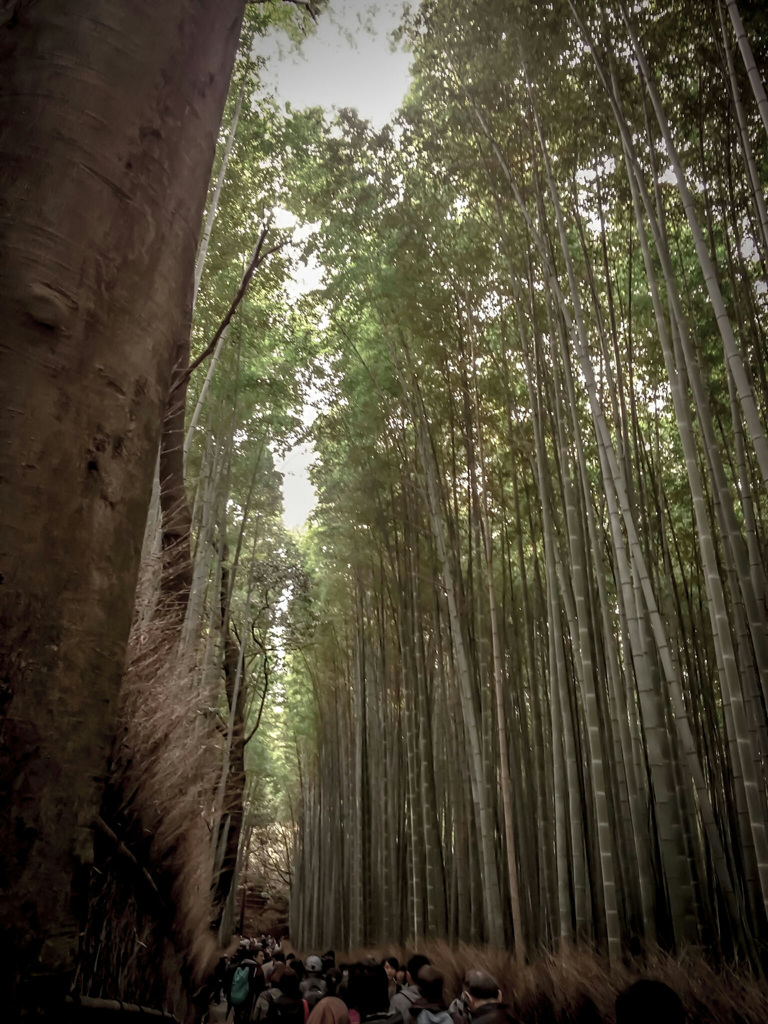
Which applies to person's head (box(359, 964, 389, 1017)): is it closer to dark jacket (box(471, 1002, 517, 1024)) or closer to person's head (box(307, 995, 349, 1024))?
person's head (box(307, 995, 349, 1024))

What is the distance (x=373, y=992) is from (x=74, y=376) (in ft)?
12.6

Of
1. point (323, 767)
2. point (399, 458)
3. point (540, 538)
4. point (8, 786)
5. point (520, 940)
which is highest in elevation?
point (399, 458)

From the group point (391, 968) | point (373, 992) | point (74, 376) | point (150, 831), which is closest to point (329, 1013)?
point (373, 992)

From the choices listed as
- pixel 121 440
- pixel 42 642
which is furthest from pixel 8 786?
pixel 121 440

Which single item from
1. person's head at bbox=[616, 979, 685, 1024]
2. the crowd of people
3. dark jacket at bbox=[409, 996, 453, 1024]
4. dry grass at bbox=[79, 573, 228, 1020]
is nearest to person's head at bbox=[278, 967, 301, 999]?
the crowd of people

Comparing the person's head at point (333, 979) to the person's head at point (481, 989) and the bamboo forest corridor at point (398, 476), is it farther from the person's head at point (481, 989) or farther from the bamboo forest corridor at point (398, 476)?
the person's head at point (481, 989)

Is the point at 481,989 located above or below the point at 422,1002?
above

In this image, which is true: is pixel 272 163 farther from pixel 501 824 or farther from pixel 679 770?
pixel 501 824

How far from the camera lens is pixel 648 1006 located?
1.38 metres

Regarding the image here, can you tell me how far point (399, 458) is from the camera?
689 cm

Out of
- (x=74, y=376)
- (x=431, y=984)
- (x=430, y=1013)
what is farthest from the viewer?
(x=431, y=984)

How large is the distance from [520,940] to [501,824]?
1623mm

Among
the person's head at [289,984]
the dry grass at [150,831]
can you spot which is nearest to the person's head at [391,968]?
the person's head at [289,984]

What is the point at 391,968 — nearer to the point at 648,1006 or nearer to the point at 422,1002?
the point at 422,1002
